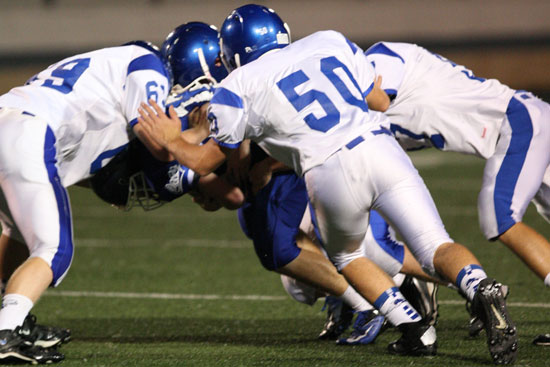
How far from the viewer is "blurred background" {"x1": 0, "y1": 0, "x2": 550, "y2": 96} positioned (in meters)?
14.3

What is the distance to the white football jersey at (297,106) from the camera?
3.26 meters

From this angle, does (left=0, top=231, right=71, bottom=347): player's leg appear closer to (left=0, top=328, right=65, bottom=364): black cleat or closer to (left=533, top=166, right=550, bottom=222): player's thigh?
(left=0, top=328, right=65, bottom=364): black cleat

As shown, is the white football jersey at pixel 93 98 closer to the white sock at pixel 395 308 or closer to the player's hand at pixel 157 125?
the player's hand at pixel 157 125

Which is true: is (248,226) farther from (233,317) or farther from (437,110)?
(437,110)

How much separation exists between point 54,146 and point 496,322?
170 cm

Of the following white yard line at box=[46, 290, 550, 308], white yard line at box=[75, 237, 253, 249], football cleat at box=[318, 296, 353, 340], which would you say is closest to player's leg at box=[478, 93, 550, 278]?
football cleat at box=[318, 296, 353, 340]

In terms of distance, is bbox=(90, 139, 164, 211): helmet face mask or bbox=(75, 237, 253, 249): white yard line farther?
bbox=(75, 237, 253, 249): white yard line

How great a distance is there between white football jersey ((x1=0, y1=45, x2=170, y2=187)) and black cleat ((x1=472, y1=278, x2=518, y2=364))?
1.43 m

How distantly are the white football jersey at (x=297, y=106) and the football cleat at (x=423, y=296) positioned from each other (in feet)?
3.16

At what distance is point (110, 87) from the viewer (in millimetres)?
3635

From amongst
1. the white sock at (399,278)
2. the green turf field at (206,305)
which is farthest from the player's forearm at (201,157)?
the white sock at (399,278)

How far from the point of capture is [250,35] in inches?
142

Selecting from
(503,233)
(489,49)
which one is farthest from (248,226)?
(489,49)

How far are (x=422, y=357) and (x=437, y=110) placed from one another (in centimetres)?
107
